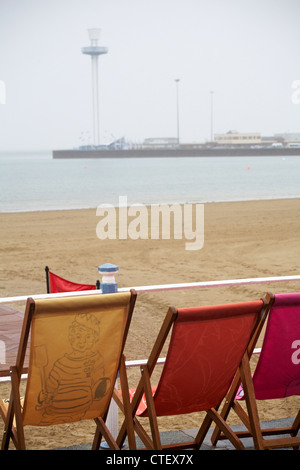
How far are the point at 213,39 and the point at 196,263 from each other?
97342mm

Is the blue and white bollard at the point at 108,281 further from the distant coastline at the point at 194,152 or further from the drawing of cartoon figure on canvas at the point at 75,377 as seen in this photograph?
the distant coastline at the point at 194,152

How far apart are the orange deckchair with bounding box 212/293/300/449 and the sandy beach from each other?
38.0 inches

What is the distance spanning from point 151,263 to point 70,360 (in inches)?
336

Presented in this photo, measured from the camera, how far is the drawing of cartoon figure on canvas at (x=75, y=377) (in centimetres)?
236

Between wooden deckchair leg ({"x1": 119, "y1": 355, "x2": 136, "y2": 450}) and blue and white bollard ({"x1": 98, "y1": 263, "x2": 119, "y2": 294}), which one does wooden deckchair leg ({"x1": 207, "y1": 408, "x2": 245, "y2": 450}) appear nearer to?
wooden deckchair leg ({"x1": 119, "y1": 355, "x2": 136, "y2": 450})

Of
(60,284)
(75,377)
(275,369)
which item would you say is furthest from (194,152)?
(75,377)

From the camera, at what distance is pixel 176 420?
12.2ft

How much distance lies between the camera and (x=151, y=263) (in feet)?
35.9

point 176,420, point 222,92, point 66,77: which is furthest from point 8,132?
point 176,420

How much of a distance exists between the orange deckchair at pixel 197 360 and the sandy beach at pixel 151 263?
36.7 inches

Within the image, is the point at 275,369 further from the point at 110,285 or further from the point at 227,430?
the point at 110,285

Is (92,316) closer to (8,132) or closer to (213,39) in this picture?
(8,132)

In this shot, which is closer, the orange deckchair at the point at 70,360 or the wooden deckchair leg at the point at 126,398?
the orange deckchair at the point at 70,360

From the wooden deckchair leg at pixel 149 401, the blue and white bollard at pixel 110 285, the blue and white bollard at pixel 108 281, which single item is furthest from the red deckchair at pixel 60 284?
the wooden deckchair leg at pixel 149 401
